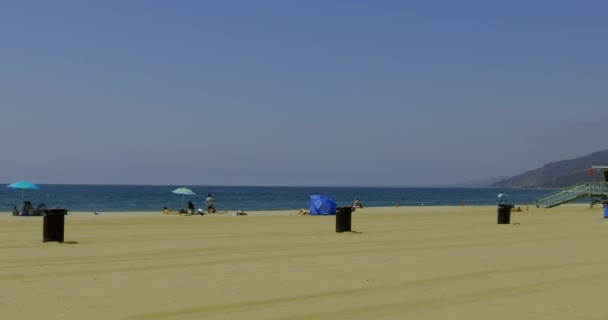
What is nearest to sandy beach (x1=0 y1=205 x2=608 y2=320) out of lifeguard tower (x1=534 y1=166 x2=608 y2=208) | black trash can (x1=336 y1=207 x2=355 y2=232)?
black trash can (x1=336 y1=207 x2=355 y2=232)

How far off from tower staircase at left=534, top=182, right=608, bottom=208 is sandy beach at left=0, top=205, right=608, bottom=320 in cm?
3354

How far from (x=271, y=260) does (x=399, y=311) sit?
5480 mm

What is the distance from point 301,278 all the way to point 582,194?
144 ft

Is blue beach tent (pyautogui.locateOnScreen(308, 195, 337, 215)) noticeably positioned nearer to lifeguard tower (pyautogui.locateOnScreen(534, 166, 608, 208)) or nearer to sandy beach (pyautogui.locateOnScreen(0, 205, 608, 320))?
sandy beach (pyautogui.locateOnScreen(0, 205, 608, 320))

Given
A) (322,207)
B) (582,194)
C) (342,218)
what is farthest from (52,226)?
(582,194)

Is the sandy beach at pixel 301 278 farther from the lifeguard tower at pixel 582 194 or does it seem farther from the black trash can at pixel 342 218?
the lifeguard tower at pixel 582 194

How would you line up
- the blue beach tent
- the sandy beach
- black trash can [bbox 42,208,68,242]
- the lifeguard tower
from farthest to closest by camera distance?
1. the lifeguard tower
2. the blue beach tent
3. black trash can [bbox 42,208,68,242]
4. the sandy beach

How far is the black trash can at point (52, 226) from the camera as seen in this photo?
16734mm

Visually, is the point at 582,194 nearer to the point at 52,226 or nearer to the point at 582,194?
the point at 582,194

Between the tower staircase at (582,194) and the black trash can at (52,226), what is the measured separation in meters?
41.6

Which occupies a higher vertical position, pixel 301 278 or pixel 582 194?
pixel 582 194

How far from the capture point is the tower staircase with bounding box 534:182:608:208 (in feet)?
164

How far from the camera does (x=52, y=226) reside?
1675 cm

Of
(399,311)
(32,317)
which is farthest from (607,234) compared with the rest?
(32,317)
